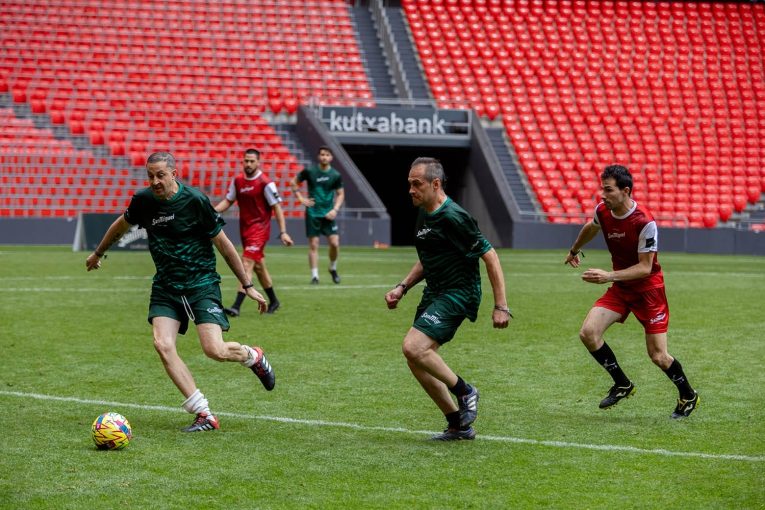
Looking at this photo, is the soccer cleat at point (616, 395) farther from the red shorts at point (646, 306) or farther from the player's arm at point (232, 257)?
the player's arm at point (232, 257)

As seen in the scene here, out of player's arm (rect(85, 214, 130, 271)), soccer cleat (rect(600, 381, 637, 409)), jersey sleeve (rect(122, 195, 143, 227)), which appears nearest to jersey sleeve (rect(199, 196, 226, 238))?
jersey sleeve (rect(122, 195, 143, 227))

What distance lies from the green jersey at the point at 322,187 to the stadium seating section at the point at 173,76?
13440 mm

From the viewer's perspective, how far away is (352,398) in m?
8.78

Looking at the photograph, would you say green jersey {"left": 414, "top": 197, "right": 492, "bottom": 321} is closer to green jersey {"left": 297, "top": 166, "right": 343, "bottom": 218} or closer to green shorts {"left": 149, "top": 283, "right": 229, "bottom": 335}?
green shorts {"left": 149, "top": 283, "right": 229, "bottom": 335}

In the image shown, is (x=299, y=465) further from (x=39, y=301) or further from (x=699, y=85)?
(x=699, y=85)

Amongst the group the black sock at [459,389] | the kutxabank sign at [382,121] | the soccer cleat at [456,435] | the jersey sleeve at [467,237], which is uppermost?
the kutxabank sign at [382,121]

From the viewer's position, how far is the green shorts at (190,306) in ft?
25.7

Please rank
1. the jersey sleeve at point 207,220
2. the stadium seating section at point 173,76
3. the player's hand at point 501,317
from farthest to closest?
1. the stadium seating section at point 173,76
2. the jersey sleeve at point 207,220
3. the player's hand at point 501,317

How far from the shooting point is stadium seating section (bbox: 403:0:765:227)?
3634 centimetres

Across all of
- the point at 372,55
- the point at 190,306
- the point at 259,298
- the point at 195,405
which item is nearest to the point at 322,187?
the point at 190,306

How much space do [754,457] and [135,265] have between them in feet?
60.1

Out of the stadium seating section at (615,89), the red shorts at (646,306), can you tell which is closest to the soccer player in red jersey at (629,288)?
the red shorts at (646,306)

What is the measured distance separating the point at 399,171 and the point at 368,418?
33.2 m

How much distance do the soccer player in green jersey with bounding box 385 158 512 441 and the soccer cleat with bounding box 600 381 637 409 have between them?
143 cm
